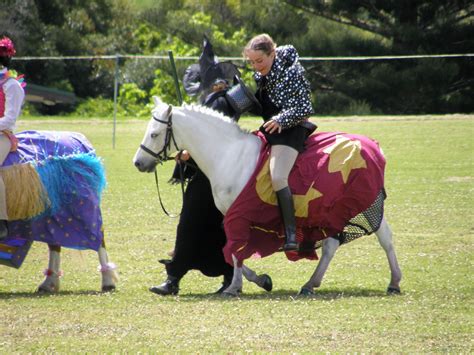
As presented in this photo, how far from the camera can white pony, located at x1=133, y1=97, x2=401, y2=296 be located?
8.08 m

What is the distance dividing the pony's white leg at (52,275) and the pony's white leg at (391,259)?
278 cm

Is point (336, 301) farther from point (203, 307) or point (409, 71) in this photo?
point (409, 71)

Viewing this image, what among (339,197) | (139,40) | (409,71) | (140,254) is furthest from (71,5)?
(339,197)

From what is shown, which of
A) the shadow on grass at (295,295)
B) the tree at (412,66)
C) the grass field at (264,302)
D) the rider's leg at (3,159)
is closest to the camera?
the grass field at (264,302)

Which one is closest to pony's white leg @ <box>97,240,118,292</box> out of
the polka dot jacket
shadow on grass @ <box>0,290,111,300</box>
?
shadow on grass @ <box>0,290,111,300</box>

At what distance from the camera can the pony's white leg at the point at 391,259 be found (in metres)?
8.16

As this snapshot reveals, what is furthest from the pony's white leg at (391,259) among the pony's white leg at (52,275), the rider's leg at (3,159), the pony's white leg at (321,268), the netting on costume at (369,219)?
the rider's leg at (3,159)

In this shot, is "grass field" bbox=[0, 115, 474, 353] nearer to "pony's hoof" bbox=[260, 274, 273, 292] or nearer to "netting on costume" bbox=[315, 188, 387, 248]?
"pony's hoof" bbox=[260, 274, 273, 292]

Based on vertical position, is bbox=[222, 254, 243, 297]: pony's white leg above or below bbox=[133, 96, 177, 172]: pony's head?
below

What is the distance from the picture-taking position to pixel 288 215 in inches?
309

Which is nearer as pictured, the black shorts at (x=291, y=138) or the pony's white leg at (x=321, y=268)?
the black shorts at (x=291, y=138)

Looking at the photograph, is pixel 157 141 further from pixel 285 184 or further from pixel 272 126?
pixel 285 184

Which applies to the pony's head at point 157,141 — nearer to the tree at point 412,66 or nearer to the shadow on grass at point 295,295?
the shadow on grass at point 295,295

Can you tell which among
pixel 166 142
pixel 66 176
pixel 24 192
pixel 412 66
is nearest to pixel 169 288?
pixel 166 142
